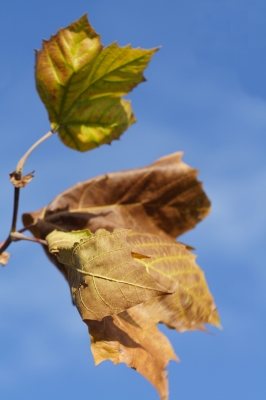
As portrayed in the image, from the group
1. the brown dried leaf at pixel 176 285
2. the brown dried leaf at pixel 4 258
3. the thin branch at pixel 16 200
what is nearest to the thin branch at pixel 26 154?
the thin branch at pixel 16 200

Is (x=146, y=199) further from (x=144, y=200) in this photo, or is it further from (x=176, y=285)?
(x=176, y=285)

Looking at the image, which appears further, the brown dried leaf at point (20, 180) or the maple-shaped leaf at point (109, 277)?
the brown dried leaf at point (20, 180)

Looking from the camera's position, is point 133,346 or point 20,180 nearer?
point 133,346

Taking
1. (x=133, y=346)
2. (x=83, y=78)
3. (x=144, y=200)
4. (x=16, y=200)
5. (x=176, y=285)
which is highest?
(x=83, y=78)

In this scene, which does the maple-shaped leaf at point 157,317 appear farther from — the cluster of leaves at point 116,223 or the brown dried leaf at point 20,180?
the brown dried leaf at point 20,180

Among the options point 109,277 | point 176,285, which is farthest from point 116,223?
point 109,277

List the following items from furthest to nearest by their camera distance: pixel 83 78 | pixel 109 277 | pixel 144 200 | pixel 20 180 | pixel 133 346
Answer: pixel 144 200, pixel 83 78, pixel 20 180, pixel 133 346, pixel 109 277
